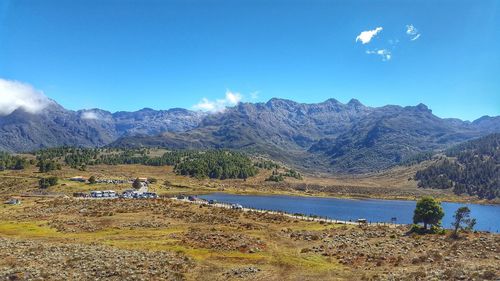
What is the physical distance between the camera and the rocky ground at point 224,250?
53031 mm

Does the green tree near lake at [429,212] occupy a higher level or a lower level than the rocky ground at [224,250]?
higher

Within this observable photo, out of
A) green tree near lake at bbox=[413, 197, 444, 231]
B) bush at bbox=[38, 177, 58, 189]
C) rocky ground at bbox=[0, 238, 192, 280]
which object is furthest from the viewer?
bush at bbox=[38, 177, 58, 189]

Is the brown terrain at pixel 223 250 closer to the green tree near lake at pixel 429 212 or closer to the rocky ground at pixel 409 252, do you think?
the rocky ground at pixel 409 252

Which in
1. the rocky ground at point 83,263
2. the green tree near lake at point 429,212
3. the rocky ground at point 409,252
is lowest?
the rocky ground at point 83,263

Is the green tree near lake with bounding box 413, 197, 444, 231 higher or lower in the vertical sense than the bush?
higher

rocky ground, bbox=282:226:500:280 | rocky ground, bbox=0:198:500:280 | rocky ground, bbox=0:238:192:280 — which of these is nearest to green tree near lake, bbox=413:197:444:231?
rocky ground, bbox=0:198:500:280

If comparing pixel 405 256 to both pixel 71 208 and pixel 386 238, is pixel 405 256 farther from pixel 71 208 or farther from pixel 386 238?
pixel 71 208

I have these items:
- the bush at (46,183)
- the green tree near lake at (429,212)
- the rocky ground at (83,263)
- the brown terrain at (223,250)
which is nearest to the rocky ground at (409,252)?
the brown terrain at (223,250)

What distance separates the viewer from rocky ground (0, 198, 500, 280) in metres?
53.0

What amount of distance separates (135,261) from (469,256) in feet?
160

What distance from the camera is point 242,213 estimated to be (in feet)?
386

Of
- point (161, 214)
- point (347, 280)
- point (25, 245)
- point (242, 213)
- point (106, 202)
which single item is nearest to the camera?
point (347, 280)

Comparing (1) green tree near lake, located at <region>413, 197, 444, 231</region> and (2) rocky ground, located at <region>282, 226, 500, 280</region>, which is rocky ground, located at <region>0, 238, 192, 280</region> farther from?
(1) green tree near lake, located at <region>413, 197, 444, 231</region>

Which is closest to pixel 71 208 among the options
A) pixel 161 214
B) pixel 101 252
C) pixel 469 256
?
pixel 161 214
